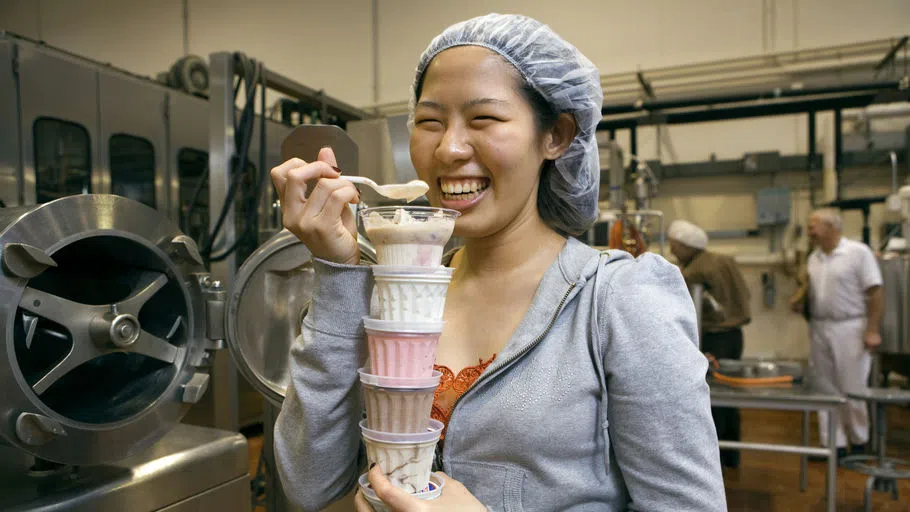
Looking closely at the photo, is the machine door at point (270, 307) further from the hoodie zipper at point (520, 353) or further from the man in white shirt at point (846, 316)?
the man in white shirt at point (846, 316)

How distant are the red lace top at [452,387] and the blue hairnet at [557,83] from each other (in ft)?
1.08

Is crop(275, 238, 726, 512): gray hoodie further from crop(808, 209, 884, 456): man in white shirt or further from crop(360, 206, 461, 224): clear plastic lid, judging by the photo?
crop(808, 209, 884, 456): man in white shirt

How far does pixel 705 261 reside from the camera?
4.88m

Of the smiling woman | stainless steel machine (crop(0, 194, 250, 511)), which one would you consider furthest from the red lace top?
stainless steel machine (crop(0, 194, 250, 511))

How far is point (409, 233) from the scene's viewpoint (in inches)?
33.5

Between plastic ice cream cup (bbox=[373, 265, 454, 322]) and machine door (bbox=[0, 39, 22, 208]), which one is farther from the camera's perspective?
machine door (bbox=[0, 39, 22, 208])

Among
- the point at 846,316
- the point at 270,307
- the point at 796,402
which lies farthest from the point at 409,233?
the point at 846,316

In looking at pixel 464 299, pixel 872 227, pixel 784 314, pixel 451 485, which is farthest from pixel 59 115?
pixel 872 227

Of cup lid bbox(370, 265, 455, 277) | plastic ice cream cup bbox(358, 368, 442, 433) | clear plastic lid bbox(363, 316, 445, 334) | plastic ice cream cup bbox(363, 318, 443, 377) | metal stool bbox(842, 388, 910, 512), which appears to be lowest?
metal stool bbox(842, 388, 910, 512)

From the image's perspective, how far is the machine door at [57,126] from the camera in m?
3.23

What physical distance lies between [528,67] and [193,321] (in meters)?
1.02

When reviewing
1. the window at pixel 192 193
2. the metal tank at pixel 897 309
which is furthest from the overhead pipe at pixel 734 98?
the window at pixel 192 193

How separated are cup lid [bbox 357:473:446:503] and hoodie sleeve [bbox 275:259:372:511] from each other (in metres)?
0.11

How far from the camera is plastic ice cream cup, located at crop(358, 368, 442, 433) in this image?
2.76ft
